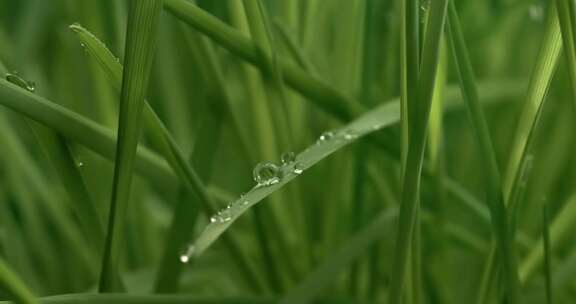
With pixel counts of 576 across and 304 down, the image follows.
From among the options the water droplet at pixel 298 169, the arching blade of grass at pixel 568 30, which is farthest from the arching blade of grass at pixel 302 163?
the arching blade of grass at pixel 568 30

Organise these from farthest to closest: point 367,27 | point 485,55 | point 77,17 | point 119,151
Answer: point 485,55, point 77,17, point 367,27, point 119,151

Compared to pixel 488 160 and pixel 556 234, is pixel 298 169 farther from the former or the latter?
pixel 556 234

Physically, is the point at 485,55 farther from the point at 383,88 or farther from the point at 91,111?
the point at 91,111

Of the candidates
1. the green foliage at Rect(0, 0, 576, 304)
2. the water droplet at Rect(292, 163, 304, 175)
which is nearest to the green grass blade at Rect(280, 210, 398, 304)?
the green foliage at Rect(0, 0, 576, 304)

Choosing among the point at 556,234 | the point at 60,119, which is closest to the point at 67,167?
the point at 60,119

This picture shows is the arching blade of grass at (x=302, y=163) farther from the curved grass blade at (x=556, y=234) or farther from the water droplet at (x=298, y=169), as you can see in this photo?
the curved grass blade at (x=556, y=234)

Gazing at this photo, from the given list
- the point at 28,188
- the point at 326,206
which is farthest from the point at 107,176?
the point at 326,206

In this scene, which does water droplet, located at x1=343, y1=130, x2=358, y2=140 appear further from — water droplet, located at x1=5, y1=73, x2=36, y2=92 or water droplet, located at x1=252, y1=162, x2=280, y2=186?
water droplet, located at x1=5, y1=73, x2=36, y2=92
